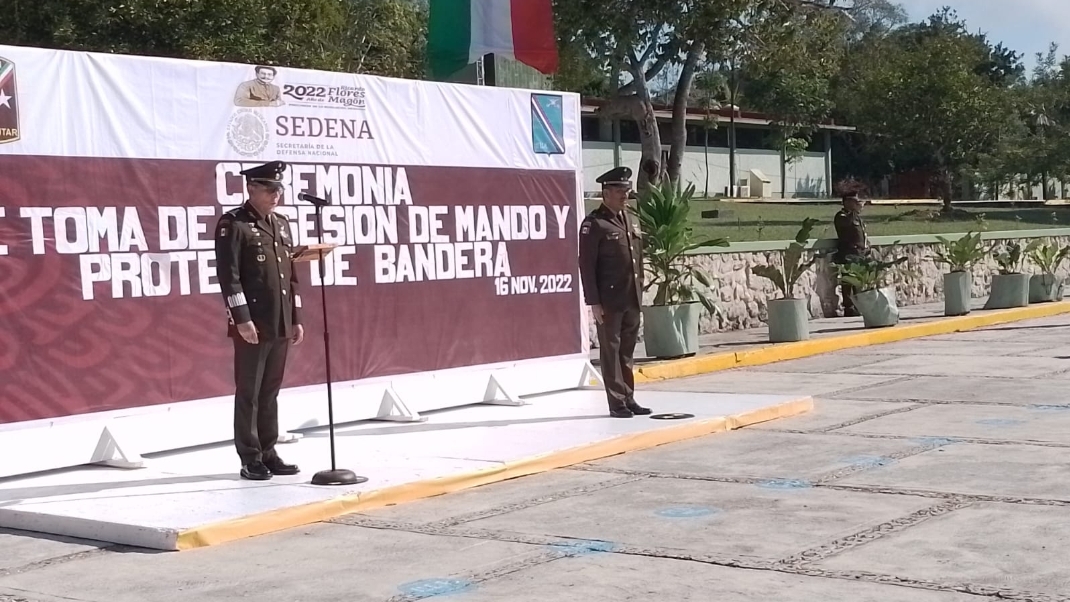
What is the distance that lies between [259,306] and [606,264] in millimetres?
3388

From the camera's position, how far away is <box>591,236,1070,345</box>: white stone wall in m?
20.3

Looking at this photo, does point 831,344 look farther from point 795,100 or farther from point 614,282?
point 795,100

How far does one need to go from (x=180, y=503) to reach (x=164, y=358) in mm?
1877

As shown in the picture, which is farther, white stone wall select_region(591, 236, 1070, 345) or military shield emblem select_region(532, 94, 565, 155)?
white stone wall select_region(591, 236, 1070, 345)

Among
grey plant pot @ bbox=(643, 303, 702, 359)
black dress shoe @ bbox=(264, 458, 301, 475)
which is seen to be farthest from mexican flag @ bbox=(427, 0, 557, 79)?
black dress shoe @ bbox=(264, 458, 301, 475)

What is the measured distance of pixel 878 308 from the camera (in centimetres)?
1964

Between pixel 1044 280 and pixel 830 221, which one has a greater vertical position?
pixel 830 221

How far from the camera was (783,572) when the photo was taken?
6.36 metres

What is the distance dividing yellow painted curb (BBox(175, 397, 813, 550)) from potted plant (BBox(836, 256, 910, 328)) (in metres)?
7.98

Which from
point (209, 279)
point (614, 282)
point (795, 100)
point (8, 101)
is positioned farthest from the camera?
point (795, 100)

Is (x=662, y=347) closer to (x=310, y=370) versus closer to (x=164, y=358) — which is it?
(x=310, y=370)

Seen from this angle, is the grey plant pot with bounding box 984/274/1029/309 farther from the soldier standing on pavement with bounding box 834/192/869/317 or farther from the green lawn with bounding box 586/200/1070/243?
the green lawn with bounding box 586/200/1070/243

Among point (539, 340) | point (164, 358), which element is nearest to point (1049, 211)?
point (539, 340)

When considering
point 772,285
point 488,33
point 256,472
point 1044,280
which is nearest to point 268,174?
point 256,472
